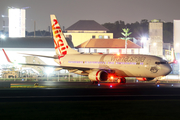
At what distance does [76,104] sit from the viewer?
19672 mm

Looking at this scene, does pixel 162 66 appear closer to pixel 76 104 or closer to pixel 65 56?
pixel 65 56

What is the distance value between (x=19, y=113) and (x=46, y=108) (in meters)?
1.96

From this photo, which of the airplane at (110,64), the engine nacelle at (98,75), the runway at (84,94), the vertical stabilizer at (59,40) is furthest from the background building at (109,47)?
the runway at (84,94)

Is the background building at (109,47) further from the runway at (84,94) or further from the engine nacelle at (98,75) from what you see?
the runway at (84,94)

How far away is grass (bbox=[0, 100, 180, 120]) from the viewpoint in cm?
1532

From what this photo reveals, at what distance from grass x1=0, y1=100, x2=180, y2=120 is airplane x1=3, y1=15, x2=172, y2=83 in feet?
56.9

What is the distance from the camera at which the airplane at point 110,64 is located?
38.0 meters

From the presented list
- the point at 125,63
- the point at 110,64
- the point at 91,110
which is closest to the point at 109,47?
the point at 110,64

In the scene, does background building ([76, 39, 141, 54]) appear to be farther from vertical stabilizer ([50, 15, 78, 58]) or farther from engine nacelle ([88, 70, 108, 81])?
engine nacelle ([88, 70, 108, 81])

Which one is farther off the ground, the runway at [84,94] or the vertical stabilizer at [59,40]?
the vertical stabilizer at [59,40]

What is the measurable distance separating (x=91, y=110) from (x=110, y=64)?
2514 cm

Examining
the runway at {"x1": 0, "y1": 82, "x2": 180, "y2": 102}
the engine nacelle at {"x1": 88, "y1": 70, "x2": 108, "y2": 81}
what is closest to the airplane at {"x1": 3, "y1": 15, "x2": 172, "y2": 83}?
the engine nacelle at {"x1": 88, "y1": 70, "x2": 108, "y2": 81}

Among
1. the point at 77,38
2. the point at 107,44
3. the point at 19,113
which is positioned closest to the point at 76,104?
the point at 19,113

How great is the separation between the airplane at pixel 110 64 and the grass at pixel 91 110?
1736cm
